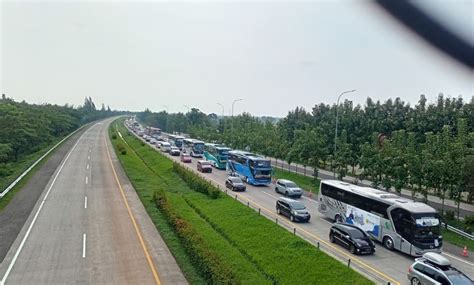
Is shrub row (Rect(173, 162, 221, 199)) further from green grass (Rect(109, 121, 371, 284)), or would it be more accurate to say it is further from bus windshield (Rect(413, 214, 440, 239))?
bus windshield (Rect(413, 214, 440, 239))

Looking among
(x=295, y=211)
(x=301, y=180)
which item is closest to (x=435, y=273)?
(x=295, y=211)

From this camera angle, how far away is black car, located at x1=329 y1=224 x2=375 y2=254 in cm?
2209

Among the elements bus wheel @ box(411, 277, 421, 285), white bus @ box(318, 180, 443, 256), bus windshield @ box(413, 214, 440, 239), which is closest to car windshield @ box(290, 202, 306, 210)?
white bus @ box(318, 180, 443, 256)

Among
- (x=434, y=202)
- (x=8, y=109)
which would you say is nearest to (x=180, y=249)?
(x=434, y=202)

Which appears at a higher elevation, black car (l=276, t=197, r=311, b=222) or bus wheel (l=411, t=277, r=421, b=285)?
black car (l=276, t=197, r=311, b=222)

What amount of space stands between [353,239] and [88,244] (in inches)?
572

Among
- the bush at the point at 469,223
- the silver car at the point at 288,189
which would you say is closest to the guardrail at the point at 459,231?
the bush at the point at 469,223

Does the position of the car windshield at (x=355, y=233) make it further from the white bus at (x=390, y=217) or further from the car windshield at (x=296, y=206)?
the car windshield at (x=296, y=206)

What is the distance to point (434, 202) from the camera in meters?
36.8

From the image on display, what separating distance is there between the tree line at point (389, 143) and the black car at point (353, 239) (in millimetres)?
9717

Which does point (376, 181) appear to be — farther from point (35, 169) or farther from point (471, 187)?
point (35, 169)

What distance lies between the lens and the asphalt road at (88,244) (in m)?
18.3

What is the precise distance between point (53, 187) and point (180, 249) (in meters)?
22.0

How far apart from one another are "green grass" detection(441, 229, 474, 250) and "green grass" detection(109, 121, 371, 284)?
10079 millimetres
